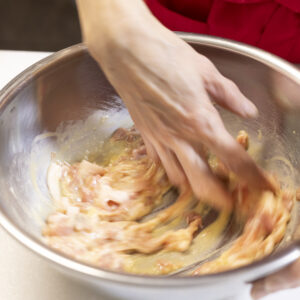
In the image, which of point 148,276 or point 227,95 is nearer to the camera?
point 148,276

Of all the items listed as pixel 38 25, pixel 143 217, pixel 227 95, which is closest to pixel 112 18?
pixel 227 95

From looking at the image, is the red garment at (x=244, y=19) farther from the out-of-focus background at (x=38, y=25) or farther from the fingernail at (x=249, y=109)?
the out-of-focus background at (x=38, y=25)

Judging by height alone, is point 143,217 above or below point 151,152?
below

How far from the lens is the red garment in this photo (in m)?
0.94

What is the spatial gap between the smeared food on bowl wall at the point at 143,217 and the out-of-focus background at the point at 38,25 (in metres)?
1.24

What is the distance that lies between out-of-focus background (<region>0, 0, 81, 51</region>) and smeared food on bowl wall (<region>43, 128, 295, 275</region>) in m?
1.24

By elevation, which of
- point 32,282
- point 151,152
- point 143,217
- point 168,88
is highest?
point 168,88

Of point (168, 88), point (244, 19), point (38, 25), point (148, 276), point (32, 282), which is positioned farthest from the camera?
point (38, 25)

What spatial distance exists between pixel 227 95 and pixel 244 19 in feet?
1.11

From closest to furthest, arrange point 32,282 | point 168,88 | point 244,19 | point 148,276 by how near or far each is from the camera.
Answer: point 148,276, point 168,88, point 32,282, point 244,19

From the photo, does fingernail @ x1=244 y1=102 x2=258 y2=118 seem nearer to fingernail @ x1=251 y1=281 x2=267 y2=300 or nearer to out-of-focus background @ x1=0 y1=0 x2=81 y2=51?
fingernail @ x1=251 y1=281 x2=267 y2=300

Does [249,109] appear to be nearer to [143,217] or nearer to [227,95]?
[227,95]

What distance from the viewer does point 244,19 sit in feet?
3.18

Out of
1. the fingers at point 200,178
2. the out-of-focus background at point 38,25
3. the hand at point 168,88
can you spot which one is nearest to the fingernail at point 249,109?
the hand at point 168,88
